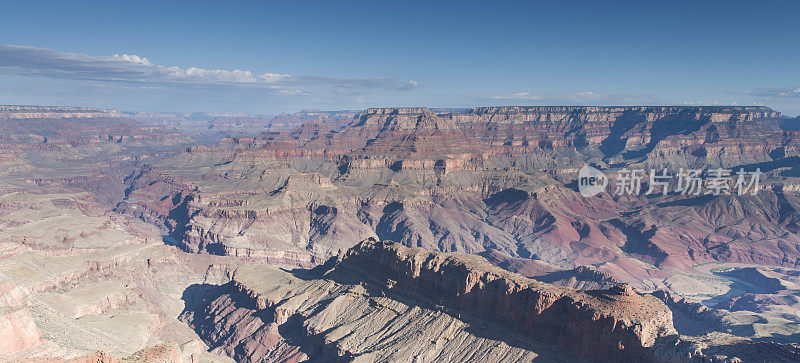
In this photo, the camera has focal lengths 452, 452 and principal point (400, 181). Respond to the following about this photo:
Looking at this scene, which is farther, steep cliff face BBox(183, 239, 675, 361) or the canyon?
the canyon

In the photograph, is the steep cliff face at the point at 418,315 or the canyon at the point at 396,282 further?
the canyon at the point at 396,282

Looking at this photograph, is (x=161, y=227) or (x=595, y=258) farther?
(x=161, y=227)

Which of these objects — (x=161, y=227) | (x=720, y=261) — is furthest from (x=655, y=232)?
(x=161, y=227)

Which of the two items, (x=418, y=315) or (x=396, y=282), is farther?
(x=396, y=282)

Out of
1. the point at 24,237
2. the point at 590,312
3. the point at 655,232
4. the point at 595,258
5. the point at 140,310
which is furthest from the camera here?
the point at 655,232

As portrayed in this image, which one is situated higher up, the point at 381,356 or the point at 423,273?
the point at 423,273

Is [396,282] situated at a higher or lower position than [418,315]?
higher

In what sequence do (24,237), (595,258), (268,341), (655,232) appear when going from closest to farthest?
(268,341) < (24,237) < (595,258) < (655,232)

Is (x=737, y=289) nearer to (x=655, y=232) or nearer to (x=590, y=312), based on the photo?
(x=655, y=232)
